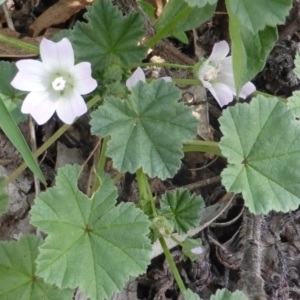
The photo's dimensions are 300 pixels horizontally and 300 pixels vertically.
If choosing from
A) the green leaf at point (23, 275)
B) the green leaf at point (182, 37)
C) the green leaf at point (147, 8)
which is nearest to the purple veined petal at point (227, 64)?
the green leaf at point (182, 37)

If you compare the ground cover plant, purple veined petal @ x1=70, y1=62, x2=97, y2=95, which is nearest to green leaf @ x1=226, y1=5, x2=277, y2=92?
the ground cover plant

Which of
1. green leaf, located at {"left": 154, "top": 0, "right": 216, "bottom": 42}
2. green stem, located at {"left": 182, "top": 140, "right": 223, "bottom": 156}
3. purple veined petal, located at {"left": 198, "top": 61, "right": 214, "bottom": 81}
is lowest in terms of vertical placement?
green stem, located at {"left": 182, "top": 140, "right": 223, "bottom": 156}

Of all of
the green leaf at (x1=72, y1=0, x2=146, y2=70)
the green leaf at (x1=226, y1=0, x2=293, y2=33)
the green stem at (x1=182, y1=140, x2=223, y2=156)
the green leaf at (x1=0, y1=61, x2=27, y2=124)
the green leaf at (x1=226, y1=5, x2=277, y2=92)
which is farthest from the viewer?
the green stem at (x1=182, y1=140, x2=223, y2=156)

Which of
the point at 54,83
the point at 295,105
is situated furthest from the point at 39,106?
the point at 295,105

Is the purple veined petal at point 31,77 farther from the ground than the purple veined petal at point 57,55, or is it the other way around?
the purple veined petal at point 57,55

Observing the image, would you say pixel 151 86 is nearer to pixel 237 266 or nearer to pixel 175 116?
pixel 175 116

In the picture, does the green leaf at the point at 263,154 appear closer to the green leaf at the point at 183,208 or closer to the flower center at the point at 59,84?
the green leaf at the point at 183,208

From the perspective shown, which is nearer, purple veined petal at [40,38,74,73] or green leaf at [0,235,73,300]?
purple veined petal at [40,38,74,73]

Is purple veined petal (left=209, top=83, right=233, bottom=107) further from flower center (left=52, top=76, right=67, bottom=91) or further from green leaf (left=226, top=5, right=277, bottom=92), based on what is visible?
flower center (left=52, top=76, right=67, bottom=91)

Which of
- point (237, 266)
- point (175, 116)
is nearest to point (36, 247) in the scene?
point (175, 116)
